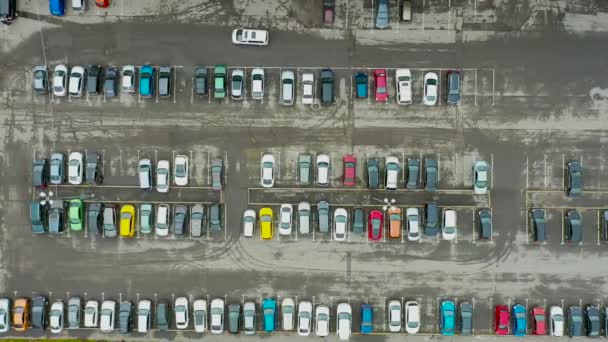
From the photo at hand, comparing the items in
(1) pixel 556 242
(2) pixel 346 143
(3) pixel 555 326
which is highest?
(2) pixel 346 143

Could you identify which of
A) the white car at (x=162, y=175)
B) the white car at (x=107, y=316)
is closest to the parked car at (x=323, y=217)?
the white car at (x=162, y=175)

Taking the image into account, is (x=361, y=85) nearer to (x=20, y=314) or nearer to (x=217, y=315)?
(x=217, y=315)

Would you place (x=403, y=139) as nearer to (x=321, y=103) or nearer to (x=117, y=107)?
(x=321, y=103)

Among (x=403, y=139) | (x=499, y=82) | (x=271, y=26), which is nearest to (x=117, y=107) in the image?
(x=271, y=26)

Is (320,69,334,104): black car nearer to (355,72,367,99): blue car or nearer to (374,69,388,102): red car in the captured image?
(355,72,367,99): blue car

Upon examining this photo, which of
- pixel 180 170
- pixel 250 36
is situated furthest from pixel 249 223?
pixel 250 36

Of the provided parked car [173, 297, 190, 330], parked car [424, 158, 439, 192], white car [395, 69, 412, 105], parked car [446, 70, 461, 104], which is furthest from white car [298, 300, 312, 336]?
parked car [446, 70, 461, 104]
